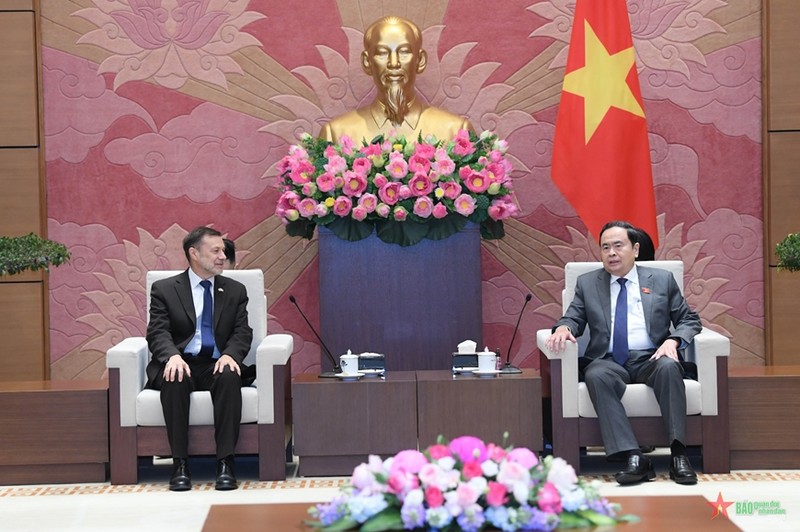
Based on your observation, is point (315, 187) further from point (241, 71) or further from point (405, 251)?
point (241, 71)

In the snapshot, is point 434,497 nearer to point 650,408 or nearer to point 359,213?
point 650,408

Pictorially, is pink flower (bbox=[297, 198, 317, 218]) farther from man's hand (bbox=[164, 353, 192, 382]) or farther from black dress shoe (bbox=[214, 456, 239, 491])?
black dress shoe (bbox=[214, 456, 239, 491])

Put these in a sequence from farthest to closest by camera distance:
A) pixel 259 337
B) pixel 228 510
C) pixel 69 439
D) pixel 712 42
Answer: pixel 712 42 → pixel 259 337 → pixel 69 439 → pixel 228 510

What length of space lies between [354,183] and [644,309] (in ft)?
4.61

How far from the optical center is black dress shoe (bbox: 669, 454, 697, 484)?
4.36 metres

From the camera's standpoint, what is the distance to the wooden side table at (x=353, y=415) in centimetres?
465

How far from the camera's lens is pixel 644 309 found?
15.7ft

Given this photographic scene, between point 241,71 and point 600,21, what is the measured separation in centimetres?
199

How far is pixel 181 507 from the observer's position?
409cm

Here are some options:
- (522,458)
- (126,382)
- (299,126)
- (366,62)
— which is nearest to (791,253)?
(366,62)

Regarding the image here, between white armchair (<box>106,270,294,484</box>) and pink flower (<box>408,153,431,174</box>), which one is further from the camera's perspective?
pink flower (<box>408,153,431,174</box>)

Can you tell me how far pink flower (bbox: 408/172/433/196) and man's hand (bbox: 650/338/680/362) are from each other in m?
1.28

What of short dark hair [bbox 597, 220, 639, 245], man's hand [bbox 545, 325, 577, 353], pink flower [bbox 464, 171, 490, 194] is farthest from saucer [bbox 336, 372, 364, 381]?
short dark hair [bbox 597, 220, 639, 245]

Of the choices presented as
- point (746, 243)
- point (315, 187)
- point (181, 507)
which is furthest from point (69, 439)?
point (746, 243)
